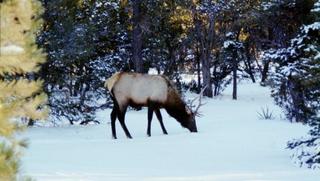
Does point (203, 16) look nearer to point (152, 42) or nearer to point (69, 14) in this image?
point (152, 42)

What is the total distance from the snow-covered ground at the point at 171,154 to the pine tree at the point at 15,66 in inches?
119

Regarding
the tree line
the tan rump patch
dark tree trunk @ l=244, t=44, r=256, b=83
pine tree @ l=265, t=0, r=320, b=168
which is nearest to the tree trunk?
the tree line

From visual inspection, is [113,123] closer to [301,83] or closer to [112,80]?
[112,80]

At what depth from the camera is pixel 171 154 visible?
10383 mm

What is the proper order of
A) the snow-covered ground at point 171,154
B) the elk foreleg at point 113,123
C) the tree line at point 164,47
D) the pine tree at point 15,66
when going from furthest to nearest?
the elk foreleg at point 113,123 → the tree line at point 164,47 → the snow-covered ground at point 171,154 → the pine tree at point 15,66

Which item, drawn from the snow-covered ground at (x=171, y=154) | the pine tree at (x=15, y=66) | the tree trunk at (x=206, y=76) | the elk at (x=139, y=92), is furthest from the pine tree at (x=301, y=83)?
the tree trunk at (x=206, y=76)

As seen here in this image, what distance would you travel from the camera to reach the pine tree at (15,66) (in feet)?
6.49

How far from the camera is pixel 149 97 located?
14.4m

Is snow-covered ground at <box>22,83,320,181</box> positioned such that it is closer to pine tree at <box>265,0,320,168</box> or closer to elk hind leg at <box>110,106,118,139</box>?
elk hind leg at <box>110,106,118,139</box>

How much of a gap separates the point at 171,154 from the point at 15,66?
334 inches

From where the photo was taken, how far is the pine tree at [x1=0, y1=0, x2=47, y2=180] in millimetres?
1979

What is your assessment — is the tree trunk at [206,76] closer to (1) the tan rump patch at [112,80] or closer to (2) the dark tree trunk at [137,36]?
(2) the dark tree trunk at [137,36]

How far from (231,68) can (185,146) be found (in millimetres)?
20512

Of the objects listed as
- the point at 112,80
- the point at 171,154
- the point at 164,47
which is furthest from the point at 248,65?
the point at 171,154
